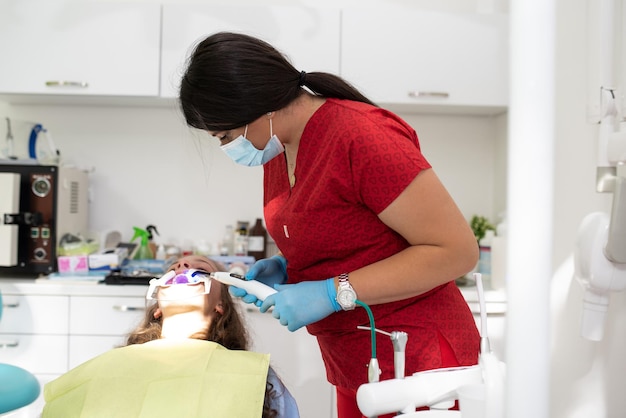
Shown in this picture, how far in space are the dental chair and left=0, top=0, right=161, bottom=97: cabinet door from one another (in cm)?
201

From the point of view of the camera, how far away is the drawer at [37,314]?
2.36 metres

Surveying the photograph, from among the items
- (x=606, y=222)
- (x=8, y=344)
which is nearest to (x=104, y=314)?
(x=8, y=344)

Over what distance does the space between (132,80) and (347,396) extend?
5.57 ft

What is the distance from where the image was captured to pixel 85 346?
2.37 metres

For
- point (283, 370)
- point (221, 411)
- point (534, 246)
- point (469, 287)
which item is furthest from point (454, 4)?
point (534, 246)

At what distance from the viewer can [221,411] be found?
132cm

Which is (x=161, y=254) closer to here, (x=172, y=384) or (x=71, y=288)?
(x=71, y=288)

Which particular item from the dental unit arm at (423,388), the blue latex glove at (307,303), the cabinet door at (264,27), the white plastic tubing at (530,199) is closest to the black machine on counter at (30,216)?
the cabinet door at (264,27)

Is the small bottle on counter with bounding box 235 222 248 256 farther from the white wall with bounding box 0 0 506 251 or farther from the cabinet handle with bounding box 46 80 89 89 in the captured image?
the cabinet handle with bounding box 46 80 89 89

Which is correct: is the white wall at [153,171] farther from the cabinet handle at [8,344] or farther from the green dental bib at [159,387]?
the green dental bib at [159,387]

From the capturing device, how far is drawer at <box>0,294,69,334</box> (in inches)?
92.7

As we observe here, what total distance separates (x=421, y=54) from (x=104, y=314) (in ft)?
5.27

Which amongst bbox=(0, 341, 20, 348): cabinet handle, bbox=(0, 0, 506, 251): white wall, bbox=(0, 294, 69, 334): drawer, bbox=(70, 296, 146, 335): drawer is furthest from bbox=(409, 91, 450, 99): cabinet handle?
bbox=(0, 341, 20, 348): cabinet handle

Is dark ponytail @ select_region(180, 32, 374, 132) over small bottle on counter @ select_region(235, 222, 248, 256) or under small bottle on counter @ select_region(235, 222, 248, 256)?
over
